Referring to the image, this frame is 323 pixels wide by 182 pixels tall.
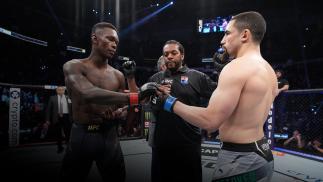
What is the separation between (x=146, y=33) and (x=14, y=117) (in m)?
13.1

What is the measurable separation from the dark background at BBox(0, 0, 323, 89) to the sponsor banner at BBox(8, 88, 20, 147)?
4.29 m

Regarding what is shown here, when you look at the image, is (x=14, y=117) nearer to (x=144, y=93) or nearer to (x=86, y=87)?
(x=86, y=87)

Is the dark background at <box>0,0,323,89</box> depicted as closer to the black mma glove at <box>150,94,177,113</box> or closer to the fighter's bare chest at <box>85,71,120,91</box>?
the fighter's bare chest at <box>85,71,120,91</box>

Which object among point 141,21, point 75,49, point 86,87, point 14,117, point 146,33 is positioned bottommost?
point 14,117

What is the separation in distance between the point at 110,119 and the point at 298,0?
14318mm

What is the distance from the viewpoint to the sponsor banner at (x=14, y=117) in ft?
18.8

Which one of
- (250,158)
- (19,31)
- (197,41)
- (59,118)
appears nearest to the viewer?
(250,158)

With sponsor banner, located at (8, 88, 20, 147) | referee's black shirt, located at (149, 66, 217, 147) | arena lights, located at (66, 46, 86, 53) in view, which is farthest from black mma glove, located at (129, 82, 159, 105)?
arena lights, located at (66, 46, 86, 53)

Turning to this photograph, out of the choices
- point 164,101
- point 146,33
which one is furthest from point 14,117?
point 146,33

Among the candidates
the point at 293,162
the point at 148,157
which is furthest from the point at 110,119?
the point at 293,162

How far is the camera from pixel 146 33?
17859 mm

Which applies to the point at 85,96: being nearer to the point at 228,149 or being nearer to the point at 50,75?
the point at 228,149

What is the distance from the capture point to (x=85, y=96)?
2.02m

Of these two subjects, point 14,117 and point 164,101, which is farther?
point 14,117
